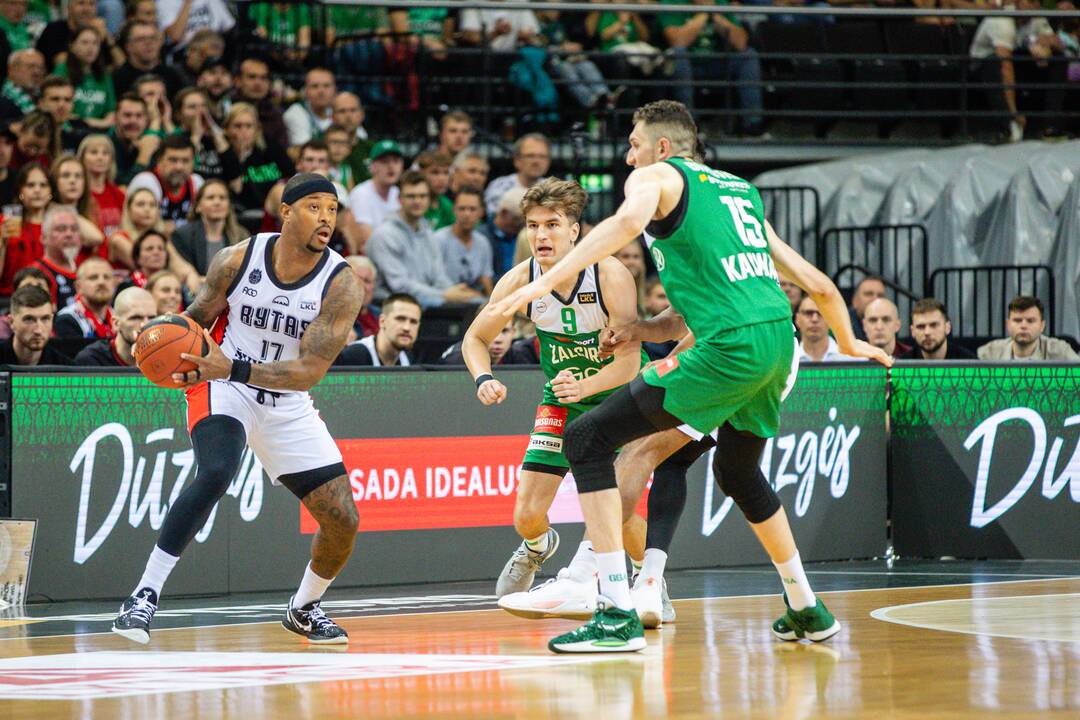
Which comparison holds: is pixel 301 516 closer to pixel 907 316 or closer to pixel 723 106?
pixel 907 316

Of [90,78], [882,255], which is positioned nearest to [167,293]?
[90,78]

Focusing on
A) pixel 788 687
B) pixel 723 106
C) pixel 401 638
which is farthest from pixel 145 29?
pixel 788 687

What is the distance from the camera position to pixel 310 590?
7.39 meters

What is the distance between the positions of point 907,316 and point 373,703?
1148 centimetres

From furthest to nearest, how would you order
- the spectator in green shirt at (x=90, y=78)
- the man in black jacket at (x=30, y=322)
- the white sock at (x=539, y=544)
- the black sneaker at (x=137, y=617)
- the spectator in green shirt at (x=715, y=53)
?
the spectator in green shirt at (x=715, y=53) → the spectator in green shirt at (x=90, y=78) → the man in black jacket at (x=30, y=322) → the white sock at (x=539, y=544) → the black sneaker at (x=137, y=617)

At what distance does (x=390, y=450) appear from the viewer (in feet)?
34.2

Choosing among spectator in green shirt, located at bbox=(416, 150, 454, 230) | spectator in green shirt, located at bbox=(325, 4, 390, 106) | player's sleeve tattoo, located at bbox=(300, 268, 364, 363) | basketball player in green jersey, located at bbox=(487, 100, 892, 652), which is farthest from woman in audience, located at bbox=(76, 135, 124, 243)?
basketball player in green jersey, located at bbox=(487, 100, 892, 652)

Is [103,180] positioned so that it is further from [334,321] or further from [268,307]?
[334,321]

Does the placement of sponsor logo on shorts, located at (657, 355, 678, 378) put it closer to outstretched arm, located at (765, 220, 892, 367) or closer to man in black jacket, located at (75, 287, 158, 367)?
outstretched arm, located at (765, 220, 892, 367)

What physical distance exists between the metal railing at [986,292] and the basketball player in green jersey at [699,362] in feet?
26.8

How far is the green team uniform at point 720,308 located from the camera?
6.44 metres

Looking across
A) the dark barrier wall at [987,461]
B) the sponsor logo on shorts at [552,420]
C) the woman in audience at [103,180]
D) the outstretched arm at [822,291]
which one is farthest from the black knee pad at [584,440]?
the woman in audience at [103,180]

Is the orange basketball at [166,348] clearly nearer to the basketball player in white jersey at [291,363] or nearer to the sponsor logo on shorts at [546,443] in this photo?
the basketball player in white jersey at [291,363]

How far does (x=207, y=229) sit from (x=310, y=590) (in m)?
5.43
